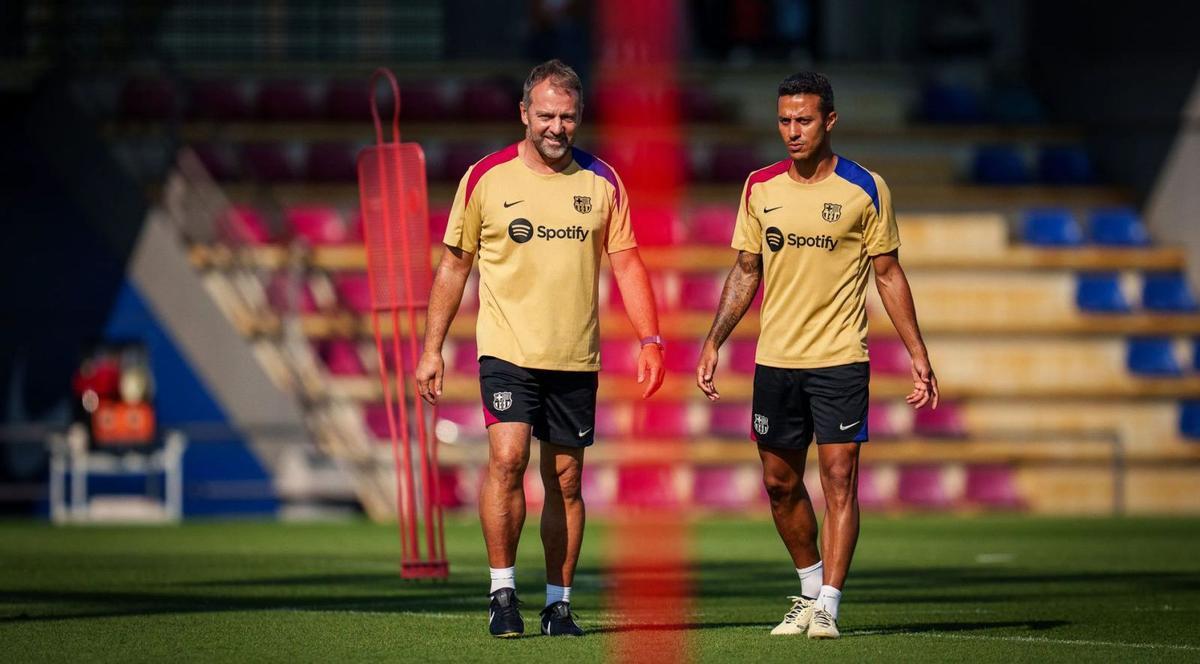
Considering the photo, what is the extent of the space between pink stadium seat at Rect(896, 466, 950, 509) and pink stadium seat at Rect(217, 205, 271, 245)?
19.1 ft

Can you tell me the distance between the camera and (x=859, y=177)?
6637 mm

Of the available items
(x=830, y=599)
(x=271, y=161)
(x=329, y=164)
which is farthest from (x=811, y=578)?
(x=271, y=161)

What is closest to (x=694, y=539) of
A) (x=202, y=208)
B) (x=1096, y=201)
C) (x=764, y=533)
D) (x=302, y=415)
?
(x=764, y=533)

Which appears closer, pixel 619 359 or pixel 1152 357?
pixel 619 359

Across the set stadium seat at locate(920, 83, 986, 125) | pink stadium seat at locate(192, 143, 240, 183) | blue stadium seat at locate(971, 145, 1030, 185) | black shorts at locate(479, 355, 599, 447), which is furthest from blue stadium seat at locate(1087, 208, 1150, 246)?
black shorts at locate(479, 355, 599, 447)

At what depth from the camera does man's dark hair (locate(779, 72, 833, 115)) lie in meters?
6.50

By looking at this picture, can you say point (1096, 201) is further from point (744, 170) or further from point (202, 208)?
point (202, 208)

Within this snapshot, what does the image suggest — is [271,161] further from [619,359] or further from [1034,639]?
[1034,639]

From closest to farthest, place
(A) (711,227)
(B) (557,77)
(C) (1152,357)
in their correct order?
1. (B) (557,77)
2. (C) (1152,357)
3. (A) (711,227)

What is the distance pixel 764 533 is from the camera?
13812 millimetres

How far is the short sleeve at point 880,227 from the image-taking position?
6.61m

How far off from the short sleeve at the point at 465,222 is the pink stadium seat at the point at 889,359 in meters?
11.8

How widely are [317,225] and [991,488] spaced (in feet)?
20.6

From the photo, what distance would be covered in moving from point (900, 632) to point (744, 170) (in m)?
13.5
